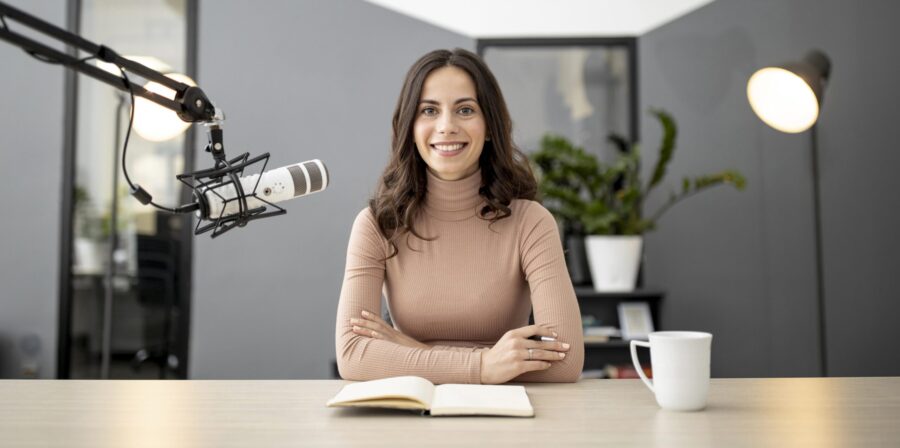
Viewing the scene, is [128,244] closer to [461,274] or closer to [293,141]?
[293,141]

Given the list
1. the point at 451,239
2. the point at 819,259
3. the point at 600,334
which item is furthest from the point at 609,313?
the point at 451,239

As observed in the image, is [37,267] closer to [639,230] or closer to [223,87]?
[223,87]

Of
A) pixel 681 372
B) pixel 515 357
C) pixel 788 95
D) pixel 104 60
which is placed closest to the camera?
pixel 104 60

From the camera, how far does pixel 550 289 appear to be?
5.30 ft

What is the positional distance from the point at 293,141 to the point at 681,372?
319cm

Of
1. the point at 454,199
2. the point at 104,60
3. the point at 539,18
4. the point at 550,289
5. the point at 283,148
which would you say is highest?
the point at 539,18

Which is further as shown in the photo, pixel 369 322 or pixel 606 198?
pixel 606 198

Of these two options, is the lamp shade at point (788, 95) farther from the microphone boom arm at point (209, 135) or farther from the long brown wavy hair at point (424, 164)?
the microphone boom arm at point (209, 135)

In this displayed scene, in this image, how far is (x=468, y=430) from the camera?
3.01 ft

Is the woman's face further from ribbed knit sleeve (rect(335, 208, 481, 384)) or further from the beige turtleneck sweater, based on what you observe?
ribbed knit sleeve (rect(335, 208, 481, 384))

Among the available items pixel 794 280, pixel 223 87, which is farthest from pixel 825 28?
pixel 223 87

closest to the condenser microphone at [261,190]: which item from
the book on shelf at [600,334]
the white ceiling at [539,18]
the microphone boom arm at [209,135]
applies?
the microphone boom arm at [209,135]

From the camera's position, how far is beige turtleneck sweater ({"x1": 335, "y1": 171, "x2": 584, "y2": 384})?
5.43ft

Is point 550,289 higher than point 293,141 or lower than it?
lower
